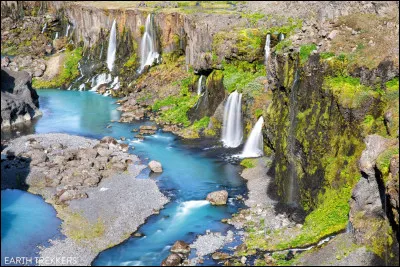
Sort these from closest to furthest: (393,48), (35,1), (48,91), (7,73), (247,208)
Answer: (393,48), (247,208), (7,73), (48,91), (35,1)

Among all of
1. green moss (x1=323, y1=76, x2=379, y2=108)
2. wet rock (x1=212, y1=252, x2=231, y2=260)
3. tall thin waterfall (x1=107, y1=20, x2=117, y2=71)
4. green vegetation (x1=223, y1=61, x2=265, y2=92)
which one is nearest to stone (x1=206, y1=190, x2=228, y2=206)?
wet rock (x1=212, y1=252, x2=231, y2=260)

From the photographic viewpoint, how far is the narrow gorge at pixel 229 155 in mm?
32031

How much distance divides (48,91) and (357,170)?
6644cm

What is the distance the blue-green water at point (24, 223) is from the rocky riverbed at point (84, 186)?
Result: 0.95 metres

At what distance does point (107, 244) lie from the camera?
34688 millimetres

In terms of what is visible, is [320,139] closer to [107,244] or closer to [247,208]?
[247,208]

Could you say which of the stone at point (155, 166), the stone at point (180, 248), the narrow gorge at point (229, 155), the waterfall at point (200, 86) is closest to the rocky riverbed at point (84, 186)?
the narrow gorge at point (229, 155)

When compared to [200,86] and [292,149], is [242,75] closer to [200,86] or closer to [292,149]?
[200,86]

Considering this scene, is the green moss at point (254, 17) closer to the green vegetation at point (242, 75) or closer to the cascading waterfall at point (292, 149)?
the green vegetation at point (242, 75)

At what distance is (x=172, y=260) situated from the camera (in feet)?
104

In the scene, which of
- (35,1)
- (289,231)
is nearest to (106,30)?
(35,1)

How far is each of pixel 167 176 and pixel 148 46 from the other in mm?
42376

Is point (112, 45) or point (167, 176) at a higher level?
point (112, 45)

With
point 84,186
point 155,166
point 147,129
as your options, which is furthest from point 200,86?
point 84,186
